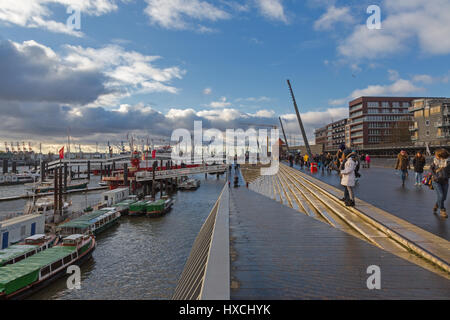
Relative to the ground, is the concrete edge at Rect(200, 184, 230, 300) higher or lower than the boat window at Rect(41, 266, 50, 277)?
higher

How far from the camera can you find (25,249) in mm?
16500

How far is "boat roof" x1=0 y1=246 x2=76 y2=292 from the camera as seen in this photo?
41.9ft

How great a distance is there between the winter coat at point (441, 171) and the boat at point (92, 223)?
77.0ft

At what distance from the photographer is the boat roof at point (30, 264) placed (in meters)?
12.8

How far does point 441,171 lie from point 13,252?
71.0 ft

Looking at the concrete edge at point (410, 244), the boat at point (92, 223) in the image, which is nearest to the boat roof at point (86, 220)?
the boat at point (92, 223)

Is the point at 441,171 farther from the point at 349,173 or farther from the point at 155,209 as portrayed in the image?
the point at 155,209

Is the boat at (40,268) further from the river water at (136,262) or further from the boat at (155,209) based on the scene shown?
the boat at (155,209)

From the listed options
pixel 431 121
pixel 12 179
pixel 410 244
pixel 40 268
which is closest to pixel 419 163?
pixel 410 244

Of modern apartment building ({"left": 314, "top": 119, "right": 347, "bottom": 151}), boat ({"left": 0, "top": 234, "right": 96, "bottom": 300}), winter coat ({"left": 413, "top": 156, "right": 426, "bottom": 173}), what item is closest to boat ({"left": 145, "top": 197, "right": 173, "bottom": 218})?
boat ({"left": 0, "top": 234, "right": 96, "bottom": 300})

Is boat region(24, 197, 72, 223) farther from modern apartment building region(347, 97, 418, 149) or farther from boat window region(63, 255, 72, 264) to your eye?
modern apartment building region(347, 97, 418, 149)
